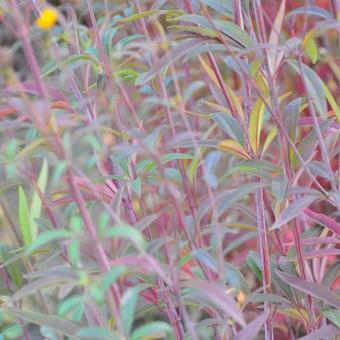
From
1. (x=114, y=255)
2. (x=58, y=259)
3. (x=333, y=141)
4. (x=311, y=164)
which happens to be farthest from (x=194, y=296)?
(x=58, y=259)

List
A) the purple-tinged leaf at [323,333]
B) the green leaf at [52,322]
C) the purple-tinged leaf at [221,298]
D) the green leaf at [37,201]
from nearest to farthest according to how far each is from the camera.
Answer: the purple-tinged leaf at [221,298] → the green leaf at [52,322] → the purple-tinged leaf at [323,333] → the green leaf at [37,201]

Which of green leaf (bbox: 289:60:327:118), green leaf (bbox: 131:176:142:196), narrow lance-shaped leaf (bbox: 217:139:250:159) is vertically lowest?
green leaf (bbox: 131:176:142:196)

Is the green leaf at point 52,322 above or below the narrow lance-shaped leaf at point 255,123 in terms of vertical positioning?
below

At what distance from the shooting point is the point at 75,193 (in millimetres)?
708

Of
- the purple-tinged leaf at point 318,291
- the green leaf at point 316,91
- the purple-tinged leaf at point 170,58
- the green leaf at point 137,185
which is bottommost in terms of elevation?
the purple-tinged leaf at point 318,291

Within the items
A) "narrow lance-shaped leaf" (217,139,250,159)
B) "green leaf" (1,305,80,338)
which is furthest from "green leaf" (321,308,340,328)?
"green leaf" (1,305,80,338)

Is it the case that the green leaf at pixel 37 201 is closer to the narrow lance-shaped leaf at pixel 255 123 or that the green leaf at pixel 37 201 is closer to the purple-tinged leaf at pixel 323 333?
the narrow lance-shaped leaf at pixel 255 123

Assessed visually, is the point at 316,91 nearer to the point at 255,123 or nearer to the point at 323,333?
the point at 255,123

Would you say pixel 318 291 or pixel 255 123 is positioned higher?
pixel 255 123

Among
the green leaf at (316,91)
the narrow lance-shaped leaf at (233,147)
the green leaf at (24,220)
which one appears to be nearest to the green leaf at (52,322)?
the green leaf at (24,220)

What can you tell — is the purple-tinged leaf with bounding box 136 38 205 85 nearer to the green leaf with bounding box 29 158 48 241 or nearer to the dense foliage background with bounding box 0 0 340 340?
the dense foliage background with bounding box 0 0 340 340

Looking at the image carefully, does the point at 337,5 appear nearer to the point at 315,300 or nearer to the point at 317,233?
the point at 317,233

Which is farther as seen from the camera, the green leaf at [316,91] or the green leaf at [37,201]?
the green leaf at [37,201]

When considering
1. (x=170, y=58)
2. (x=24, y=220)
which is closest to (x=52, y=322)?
(x=24, y=220)
